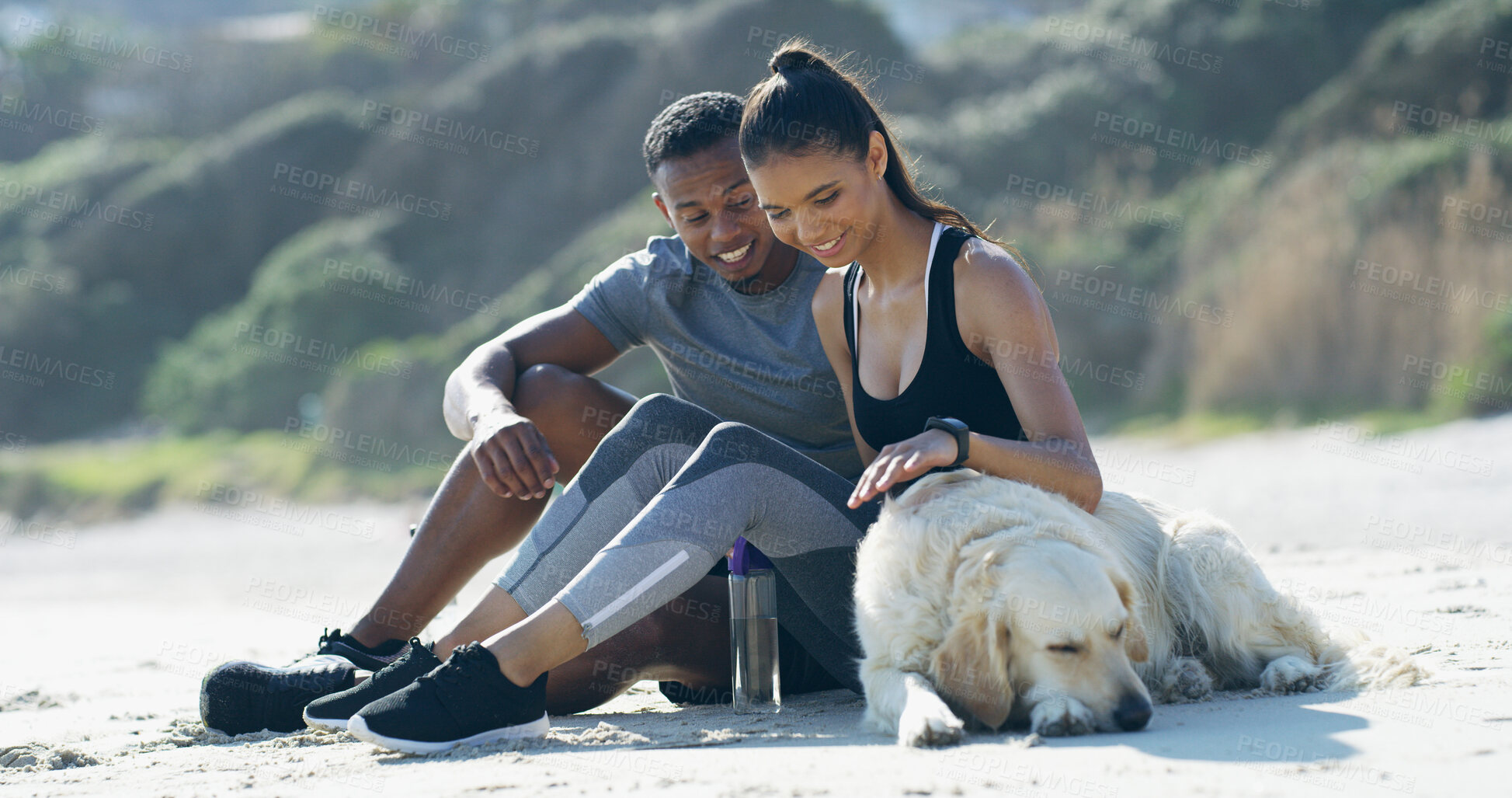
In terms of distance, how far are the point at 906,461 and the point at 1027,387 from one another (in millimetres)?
410

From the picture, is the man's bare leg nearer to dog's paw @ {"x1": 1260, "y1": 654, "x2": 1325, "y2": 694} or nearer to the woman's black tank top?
the woman's black tank top

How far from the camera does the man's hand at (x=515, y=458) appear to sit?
126 inches

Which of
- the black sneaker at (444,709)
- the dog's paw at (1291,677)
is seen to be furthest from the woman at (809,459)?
the dog's paw at (1291,677)

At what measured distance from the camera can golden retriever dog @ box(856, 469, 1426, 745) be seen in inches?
99.3

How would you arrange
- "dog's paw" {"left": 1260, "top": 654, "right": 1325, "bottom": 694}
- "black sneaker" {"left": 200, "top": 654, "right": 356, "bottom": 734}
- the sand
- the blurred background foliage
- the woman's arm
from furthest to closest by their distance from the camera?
the blurred background foliage < "black sneaker" {"left": 200, "top": 654, "right": 356, "bottom": 734} < "dog's paw" {"left": 1260, "top": 654, "right": 1325, "bottom": 694} < the woman's arm < the sand

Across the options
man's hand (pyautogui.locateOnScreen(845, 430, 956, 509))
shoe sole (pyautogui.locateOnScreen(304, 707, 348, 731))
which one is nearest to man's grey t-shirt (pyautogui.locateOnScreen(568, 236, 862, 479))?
man's hand (pyautogui.locateOnScreen(845, 430, 956, 509))

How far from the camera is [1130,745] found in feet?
7.67

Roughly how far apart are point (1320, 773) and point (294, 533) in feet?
37.6

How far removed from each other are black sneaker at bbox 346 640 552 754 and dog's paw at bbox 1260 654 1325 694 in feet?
6.08

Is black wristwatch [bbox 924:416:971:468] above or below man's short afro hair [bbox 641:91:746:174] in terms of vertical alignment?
below

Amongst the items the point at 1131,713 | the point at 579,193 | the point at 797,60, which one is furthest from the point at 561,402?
the point at 579,193

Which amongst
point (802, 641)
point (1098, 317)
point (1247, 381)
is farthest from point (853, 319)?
point (1098, 317)

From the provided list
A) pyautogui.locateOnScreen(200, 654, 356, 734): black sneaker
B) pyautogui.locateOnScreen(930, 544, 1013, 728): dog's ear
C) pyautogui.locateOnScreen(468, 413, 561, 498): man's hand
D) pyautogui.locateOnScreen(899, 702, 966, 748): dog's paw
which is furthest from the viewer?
pyautogui.locateOnScreen(468, 413, 561, 498): man's hand

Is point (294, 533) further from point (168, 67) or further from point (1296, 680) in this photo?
point (168, 67)
